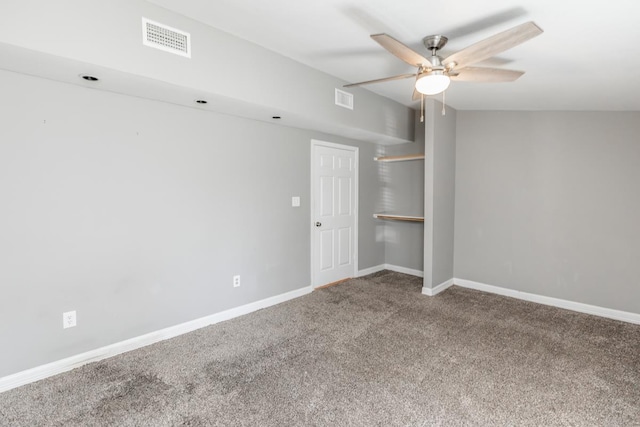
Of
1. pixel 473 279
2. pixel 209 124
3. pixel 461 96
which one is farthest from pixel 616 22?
pixel 473 279

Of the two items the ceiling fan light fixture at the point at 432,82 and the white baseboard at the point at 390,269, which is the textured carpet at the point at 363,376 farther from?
the ceiling fan light fixture at the point at 432,82

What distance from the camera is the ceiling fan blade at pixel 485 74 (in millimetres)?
2389

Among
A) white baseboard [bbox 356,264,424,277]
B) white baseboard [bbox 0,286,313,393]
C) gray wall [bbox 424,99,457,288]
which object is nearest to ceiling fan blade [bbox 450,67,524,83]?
gray wall [bbox 424,99,457,288]

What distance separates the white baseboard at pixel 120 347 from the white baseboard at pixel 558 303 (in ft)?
8.78

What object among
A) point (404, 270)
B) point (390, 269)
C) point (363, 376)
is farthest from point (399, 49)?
point (390, 269)

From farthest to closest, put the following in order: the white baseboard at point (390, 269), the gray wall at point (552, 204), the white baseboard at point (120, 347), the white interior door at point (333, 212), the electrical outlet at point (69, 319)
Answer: the white baseboard at point (390, 269) < the white interior door at point (333, 212) < the gray wall at point (552, 204) < the electrical outlet at point (69, 319) < the white baseboard at point (120, 347)

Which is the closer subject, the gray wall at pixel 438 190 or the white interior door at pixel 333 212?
the gray wall at pixel 438 190

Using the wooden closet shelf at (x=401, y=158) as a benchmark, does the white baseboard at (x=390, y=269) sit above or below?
below

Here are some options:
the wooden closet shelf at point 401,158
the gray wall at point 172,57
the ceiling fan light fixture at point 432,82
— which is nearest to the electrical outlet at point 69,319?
the gray wall at point 172,57

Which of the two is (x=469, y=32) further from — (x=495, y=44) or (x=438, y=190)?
(x=438, y=190)

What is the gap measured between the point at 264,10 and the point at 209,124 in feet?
4.23

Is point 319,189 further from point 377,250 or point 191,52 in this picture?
point 191,52

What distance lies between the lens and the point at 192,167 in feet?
10.4

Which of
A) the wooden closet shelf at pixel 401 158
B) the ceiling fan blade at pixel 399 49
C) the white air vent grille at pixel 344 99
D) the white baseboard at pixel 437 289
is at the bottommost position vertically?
the white baseboard at pixel 437 289
